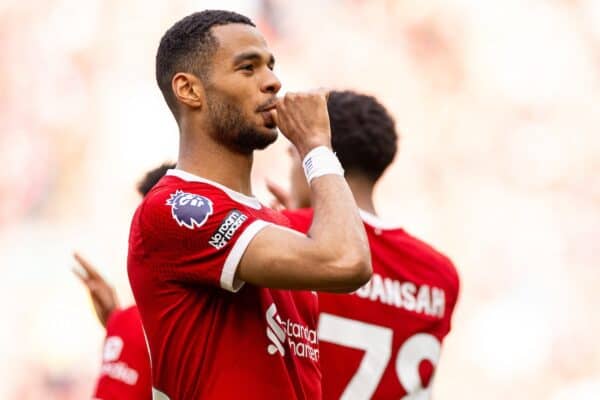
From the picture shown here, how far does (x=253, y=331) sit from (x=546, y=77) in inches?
414

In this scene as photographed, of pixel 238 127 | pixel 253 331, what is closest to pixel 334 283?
pixel 253 331

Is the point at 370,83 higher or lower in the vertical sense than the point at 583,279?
higher

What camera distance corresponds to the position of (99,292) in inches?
224

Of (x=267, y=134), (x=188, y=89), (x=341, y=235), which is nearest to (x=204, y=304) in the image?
(x=341, y=235)

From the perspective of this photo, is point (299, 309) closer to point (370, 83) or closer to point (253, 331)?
point (253, 331)

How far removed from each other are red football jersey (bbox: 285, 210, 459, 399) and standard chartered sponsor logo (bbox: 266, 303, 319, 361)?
3.35 ft

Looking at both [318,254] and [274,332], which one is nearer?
[318,254]

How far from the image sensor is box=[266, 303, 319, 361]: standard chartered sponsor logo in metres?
3.77

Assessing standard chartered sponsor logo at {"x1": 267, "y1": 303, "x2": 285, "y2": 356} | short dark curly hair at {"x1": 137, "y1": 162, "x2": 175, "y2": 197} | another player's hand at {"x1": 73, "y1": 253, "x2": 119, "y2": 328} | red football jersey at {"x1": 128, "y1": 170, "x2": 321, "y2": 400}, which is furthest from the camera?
short dark curly hair at {"x1": 137, "y1": 162, "x2": 175, "y2": 197}

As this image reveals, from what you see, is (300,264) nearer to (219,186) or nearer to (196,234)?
(196,234)

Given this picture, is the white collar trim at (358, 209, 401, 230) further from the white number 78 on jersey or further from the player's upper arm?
the player's upper arm

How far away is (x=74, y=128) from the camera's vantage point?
14.1 meters

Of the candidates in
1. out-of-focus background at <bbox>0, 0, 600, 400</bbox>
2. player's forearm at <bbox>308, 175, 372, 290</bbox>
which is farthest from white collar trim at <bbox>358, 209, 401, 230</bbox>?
out-of-focus background at <bbox>0, 0, 600, 400</bbox>

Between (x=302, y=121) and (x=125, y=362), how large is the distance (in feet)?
5.81
